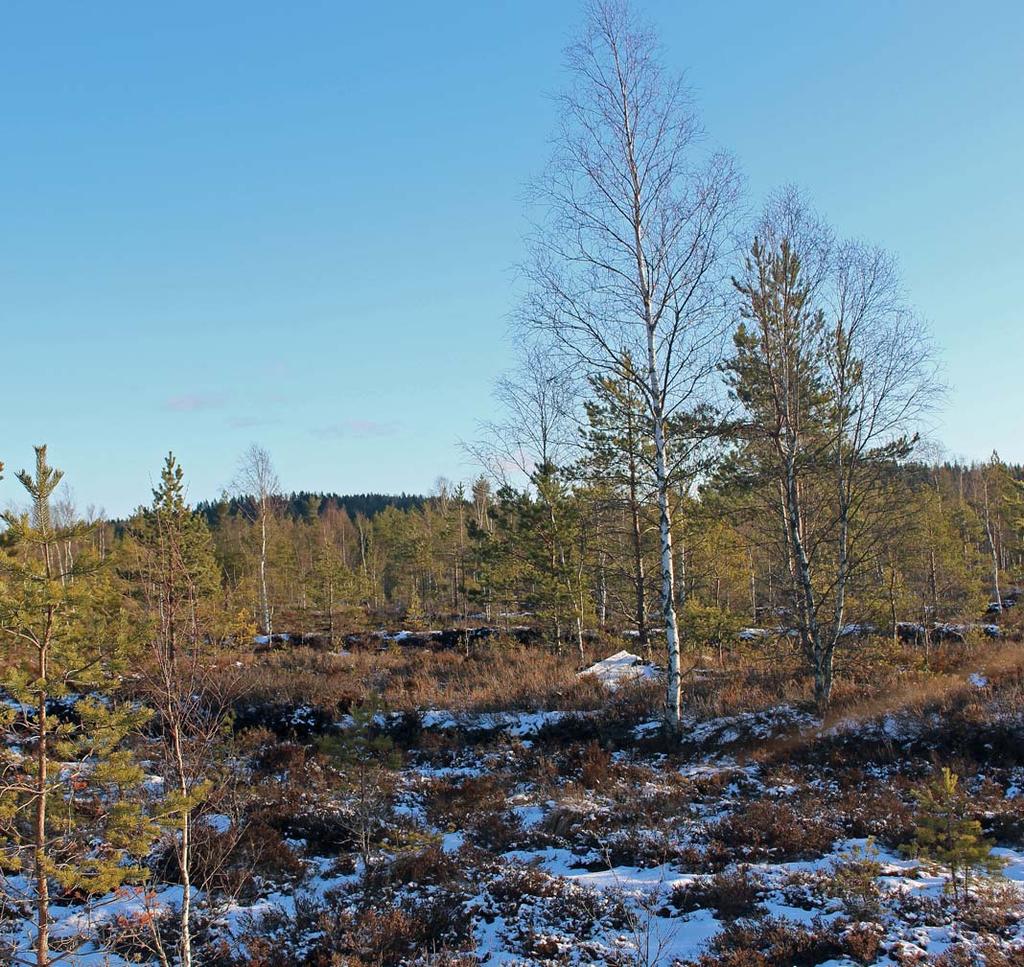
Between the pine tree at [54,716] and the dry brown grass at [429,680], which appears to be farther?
the dry brown grass at [429,680]

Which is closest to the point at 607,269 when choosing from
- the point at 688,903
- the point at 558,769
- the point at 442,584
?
the point at 558,769

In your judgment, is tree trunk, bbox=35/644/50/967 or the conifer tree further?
the conifer tree

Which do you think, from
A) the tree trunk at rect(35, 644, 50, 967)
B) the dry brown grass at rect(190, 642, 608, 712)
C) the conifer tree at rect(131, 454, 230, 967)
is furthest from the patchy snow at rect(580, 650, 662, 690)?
the tree trunk at rect(35, 644, 50, 967)

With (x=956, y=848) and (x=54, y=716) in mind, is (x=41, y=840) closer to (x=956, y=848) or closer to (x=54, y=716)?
(x=54, y=716)

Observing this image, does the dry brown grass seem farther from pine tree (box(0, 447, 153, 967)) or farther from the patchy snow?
pine tree (box(0, 447, 153, 967))

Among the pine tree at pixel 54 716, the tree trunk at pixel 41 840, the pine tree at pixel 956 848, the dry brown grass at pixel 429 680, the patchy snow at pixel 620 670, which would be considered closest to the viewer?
the tree trunk at pixel 41 840

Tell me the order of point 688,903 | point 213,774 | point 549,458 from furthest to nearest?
point 549,458 → point 213,774 → point 688,903

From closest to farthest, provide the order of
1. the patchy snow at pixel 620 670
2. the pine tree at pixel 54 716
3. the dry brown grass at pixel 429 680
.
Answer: the pine tree at pixel 54 716 < the dry brown grass at pixel 429 680 < the patchy snow at pixel 620 670

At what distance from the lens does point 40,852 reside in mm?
4855

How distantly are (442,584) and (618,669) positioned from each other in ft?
117

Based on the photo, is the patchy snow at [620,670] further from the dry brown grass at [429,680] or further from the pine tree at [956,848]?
the pine tree at [956,848]

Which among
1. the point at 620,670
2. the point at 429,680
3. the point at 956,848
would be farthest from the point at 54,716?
the point at 620,670

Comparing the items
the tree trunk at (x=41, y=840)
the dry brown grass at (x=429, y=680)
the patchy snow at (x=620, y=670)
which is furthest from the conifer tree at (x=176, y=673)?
the patchy snow at (x=620, y=670)

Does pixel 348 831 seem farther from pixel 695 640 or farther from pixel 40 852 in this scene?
pixel 695 640
